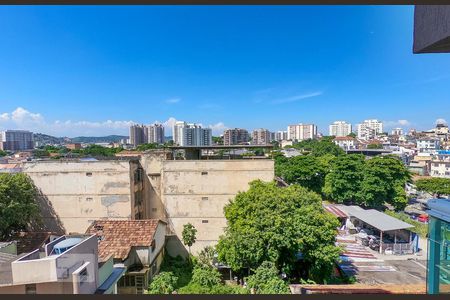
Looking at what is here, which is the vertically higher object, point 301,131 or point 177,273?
point 301,131

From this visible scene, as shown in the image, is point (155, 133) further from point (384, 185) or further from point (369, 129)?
point (369, 129)

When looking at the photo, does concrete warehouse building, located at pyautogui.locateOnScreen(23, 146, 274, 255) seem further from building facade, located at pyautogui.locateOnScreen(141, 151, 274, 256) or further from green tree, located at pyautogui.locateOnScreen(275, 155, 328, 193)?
green tree, located at pyautogui.locateOnScreen(275, 155, 328, 193)

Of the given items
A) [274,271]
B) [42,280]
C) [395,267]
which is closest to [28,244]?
[42,280]

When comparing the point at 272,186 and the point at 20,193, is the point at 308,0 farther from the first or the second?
the point at 20,193

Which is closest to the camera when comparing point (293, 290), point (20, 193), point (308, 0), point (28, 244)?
point (308, 0)

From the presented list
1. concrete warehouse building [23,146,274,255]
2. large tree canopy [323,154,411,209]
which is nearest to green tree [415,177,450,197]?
large tree canopy [323,154,411,209]
